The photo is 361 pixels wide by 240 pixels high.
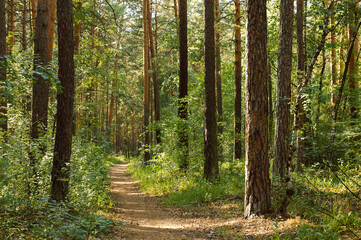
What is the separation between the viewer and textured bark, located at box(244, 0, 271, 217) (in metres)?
5.64

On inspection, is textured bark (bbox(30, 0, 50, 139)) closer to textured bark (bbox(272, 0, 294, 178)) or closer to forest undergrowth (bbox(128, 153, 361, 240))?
forest undergrowth (bbox(128, 153, 361, 240))

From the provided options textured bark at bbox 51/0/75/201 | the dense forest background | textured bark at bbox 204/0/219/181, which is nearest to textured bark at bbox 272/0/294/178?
the dense forest background

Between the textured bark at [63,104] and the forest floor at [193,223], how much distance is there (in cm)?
181

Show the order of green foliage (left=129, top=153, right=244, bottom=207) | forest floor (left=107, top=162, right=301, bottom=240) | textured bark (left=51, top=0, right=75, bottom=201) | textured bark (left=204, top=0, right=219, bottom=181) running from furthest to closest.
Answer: textured bark (left=204, top=0, right=219, bottom=181)
green foliage (left=129, top=153, right=244, bottom=207)
textured bark (left=51, top=0, right=75, bottom=201)
forest floor (left=107, top=162, right=301, bottom=240)

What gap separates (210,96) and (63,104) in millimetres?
5259

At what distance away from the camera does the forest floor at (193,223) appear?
16.8 feet

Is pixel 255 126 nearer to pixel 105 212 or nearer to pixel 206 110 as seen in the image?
pixel 206 110

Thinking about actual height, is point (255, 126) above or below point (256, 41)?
below

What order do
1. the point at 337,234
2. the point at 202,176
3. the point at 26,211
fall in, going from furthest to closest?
the point at 202,176 < the point at 26,211 < the point at 337,234

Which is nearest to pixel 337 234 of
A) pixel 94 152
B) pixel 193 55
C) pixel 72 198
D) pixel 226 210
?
pixel 226 210

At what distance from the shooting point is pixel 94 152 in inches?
380

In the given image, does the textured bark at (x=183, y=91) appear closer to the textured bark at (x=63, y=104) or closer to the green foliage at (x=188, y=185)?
Answer: the green foliage at (x=188, y=185)

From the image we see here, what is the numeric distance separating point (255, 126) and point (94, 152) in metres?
6.35

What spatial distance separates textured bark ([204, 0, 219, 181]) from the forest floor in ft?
6.40
